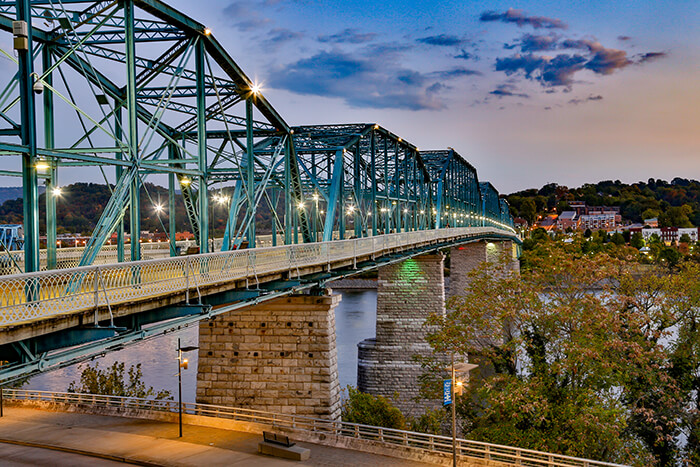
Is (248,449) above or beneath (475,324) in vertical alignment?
beneath

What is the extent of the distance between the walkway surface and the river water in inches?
309

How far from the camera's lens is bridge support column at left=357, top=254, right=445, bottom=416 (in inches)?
1585

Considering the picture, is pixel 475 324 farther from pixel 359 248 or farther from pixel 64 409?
pixel 64 409

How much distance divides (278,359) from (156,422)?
476 centimetres

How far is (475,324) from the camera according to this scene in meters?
25.8

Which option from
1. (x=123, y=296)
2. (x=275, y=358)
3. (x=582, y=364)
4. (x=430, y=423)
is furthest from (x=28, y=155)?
(x=430, y=423)

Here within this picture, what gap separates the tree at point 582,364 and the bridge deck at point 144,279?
702 cm

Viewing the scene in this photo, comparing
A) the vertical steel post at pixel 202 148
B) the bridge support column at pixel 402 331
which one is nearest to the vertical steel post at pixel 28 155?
the vertical steel post at pixel 202 148

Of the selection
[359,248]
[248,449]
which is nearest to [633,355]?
[359,248]

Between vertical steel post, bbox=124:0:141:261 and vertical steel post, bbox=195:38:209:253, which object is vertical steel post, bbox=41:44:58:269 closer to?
vertical steel post, bbox=124:0:141:261

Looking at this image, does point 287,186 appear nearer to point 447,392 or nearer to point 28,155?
point 447,392

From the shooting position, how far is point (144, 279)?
1455 centimetres

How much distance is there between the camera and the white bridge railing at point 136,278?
1042cm

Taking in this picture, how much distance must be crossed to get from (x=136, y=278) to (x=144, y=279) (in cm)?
40
